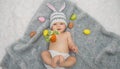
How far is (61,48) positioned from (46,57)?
0.09m

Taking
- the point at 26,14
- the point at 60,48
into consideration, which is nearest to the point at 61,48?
the point at 60,48

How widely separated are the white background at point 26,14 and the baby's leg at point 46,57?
9.2 inches

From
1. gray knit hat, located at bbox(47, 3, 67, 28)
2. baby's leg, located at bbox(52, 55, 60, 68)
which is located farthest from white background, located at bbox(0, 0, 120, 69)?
baby's leg, located at bbox(52, 55, 60, 68)

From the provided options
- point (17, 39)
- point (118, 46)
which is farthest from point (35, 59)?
point (118, 46)

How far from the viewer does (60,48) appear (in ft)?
4.68

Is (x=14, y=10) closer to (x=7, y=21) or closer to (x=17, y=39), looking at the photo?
(x=7, y=21)

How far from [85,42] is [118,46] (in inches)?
6.9

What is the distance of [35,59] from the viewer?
1.45 m

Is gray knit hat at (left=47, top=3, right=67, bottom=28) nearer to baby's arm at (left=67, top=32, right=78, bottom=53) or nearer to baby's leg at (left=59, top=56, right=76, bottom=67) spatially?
baby's arm at (left=67, top=32, right=78, bottom=53)

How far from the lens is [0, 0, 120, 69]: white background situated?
5.25 feet

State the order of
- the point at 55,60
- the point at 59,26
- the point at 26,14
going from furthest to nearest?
1. the point at 26,14
2. the point at 59,26
3. the point at 55,60

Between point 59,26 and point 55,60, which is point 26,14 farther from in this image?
point 55,60

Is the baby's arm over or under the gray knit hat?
under

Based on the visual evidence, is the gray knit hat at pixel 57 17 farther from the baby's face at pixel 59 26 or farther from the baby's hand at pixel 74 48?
the baby's hand at pixel 74 48
